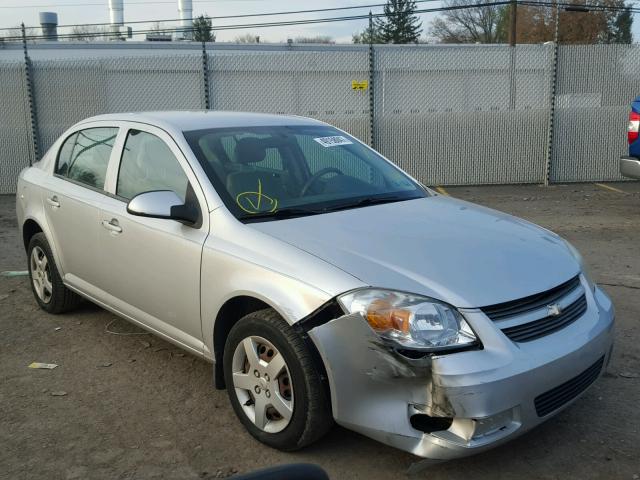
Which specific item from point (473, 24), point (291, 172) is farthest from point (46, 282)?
point (473, 24)

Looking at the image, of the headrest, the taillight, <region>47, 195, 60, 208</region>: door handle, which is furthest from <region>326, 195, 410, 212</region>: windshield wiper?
the taillight

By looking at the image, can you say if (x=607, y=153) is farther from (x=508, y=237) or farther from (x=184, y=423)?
(x=184, y=423)

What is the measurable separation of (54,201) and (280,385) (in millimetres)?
2676

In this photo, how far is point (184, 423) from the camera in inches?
140

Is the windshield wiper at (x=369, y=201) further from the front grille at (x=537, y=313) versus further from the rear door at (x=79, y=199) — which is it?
the rear door at (x=79, y=199)

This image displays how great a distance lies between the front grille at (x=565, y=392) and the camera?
287cm

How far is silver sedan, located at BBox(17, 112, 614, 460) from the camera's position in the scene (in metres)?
2.75

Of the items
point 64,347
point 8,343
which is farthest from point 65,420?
point 8,343

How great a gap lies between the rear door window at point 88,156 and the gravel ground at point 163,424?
1149 mm

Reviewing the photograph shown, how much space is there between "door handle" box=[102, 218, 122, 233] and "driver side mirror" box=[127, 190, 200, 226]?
20.7 inches

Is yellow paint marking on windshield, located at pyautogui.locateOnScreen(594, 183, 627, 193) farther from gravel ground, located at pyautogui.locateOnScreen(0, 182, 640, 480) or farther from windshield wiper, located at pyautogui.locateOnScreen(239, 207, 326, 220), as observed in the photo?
windshield wiper, located at pyautogui.locateOnScreen(239, 207, 326, 220)

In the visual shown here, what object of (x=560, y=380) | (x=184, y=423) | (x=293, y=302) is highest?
(x=293, y=302)

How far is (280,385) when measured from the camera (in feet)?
10.4

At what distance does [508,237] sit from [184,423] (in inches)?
77.7
